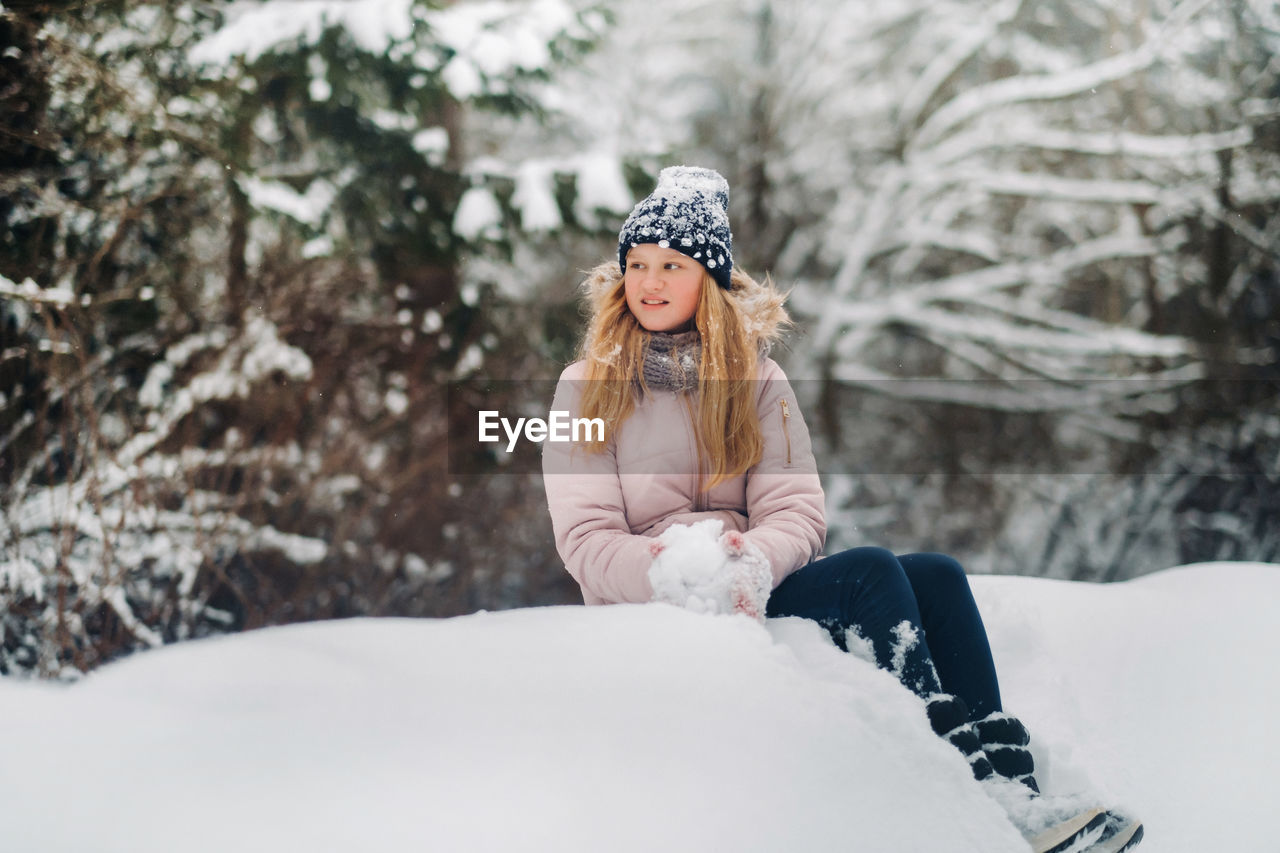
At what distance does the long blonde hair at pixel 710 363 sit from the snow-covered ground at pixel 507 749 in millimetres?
393

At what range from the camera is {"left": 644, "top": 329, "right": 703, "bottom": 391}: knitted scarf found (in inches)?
69.1

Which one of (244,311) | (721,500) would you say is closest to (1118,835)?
(721,500)

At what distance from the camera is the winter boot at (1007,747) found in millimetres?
1384

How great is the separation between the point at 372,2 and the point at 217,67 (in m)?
0.79

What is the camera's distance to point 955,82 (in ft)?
19.8

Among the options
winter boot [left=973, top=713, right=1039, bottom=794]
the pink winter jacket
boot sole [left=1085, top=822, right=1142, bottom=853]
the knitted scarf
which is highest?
the knitted scarf

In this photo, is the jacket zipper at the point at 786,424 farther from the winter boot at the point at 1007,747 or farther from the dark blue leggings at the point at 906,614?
the winter boot at the point at 1007,747

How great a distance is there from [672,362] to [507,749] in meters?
0.92

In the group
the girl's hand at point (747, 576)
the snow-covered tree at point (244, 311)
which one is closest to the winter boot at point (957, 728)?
the girl's hand at point (747, 576)

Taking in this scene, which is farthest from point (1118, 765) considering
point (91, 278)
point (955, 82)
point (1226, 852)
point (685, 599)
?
point (955, 82)

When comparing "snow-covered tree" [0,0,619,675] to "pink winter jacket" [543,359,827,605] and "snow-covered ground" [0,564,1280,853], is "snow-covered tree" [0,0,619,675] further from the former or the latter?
"snow-covered ground" [0,564,1280,853]

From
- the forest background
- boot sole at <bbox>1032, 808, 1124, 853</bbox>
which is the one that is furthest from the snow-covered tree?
boot sole at <bbox>1032, 808, 1124, 853</bbox>

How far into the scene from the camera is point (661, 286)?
1801 mm

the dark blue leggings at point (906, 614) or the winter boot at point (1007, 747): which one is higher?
the dark blue leggings at point (906, 614)
